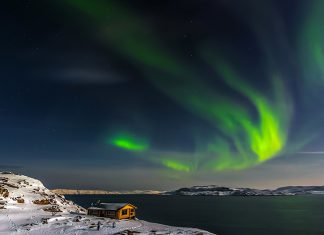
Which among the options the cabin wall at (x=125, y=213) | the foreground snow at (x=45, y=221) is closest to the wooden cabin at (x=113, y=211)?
the cabin wall at (x=125, y=213)

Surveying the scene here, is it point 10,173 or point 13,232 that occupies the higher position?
point 10,173

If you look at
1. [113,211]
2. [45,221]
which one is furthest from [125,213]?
[45,221]

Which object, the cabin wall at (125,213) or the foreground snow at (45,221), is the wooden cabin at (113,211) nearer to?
the cabin wall at (125,213)

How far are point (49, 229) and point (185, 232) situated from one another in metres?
28.5

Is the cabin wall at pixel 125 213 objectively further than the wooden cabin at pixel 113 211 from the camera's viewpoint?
Yes

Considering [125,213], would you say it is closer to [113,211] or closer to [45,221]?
[113,211]

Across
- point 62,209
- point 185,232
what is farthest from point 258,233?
point 62,209

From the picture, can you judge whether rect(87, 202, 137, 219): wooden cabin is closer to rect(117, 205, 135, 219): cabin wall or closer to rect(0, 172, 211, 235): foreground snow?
rect(117, 205, 135, 219): cabin wall

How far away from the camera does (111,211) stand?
305ft

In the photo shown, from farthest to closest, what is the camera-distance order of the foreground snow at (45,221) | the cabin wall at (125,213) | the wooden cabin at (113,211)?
the cabin wall at (125,213) → the wooden cabin at (113,211) → the foreground snow at (45,221)

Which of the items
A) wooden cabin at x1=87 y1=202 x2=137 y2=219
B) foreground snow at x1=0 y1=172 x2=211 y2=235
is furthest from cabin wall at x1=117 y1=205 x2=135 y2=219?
foreground snow at x1=0 y1=172 x2=211 y2=235

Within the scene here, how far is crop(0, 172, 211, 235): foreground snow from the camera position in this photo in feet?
229

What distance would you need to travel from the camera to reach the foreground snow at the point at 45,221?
229 feet

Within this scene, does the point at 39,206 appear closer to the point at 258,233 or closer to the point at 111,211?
the point at 111,211
